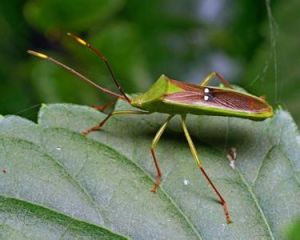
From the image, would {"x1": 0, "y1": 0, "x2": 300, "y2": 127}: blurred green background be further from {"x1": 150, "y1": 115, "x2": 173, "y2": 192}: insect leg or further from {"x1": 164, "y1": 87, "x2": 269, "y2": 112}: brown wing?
{"x1": 150, "y1": 115, "x2": 173, "y2": 192}: insect leg

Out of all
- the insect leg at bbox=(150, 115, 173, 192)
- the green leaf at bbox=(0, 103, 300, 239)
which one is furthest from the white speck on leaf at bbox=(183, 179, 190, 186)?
the insect leg at bbox=(150, 115, 173, 192)

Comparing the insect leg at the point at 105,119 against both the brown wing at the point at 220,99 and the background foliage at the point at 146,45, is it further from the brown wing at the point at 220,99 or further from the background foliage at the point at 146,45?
the background foliage at the point at 146,45

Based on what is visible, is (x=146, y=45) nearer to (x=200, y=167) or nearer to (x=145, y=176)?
(x=200, y=167)

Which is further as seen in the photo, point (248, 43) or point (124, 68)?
point (248, 43)

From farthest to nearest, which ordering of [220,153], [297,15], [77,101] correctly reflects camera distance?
[297,15] → [77,101] → [220,153]

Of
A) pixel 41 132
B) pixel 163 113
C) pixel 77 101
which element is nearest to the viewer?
pixel 41 132

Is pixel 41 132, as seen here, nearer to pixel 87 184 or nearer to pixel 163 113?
pixel 87 184

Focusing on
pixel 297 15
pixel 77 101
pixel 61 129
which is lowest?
pixel 77 101

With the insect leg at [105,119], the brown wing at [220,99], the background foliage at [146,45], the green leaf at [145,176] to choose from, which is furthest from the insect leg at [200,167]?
the background foliage at [146,45]

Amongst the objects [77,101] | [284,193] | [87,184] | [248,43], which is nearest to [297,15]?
[248,43]
